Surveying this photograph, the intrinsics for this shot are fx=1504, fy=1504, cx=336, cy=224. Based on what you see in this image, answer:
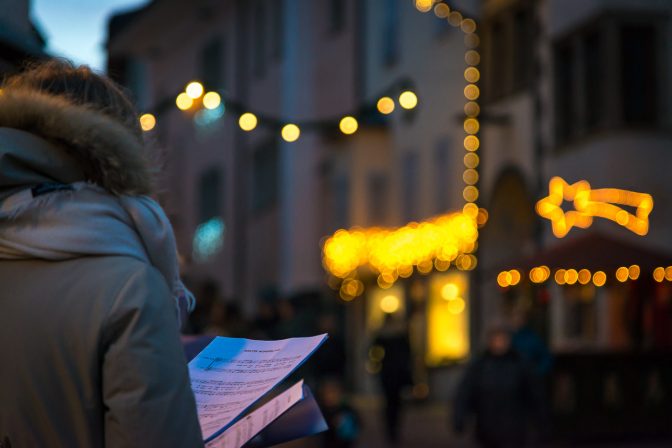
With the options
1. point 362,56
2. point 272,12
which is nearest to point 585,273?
point 362,56

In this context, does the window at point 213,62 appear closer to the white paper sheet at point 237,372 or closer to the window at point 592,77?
the window at point 592,77

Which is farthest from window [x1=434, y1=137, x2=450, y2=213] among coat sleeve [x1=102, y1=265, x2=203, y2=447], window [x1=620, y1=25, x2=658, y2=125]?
coat sleeve [x1=102, y1=265, x2=203, y2=447]

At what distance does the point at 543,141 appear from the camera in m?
23.6

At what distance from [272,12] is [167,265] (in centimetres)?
3565

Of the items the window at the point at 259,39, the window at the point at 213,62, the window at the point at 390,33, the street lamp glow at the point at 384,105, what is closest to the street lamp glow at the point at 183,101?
the street lamp glow at the point at 384,105

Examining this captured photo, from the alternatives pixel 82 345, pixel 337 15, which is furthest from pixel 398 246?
pixel 82 345

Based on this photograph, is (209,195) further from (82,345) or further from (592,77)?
(82,345)

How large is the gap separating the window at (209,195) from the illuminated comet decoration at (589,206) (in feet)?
67.7

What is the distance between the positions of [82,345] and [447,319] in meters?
25.3

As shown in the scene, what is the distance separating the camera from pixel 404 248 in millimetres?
29297

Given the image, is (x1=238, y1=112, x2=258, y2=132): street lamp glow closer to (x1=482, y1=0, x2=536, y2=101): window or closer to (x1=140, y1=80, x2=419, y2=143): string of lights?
(x1=140, y1=80, x2=419, y2=143): string of lights

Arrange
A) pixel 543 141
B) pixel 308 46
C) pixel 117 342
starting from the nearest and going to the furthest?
pixel 117 342 → pixel 543 141 → pixel 308 46

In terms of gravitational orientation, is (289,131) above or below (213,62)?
below

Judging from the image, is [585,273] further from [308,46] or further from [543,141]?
[308,46]
